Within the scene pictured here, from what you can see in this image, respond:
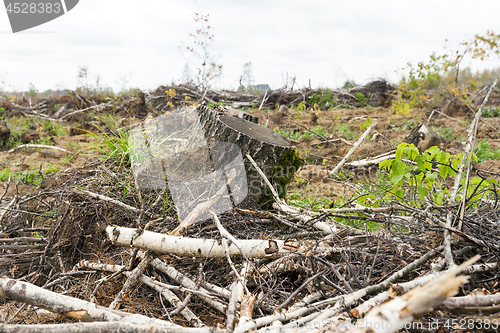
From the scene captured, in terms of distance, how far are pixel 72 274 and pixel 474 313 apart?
2327 millimetres

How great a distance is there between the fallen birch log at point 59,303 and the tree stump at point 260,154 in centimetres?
155

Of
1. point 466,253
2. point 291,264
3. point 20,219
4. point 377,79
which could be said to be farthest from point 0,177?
point 377,79

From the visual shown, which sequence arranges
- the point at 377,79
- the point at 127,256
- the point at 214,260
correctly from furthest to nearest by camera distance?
the point at 377,79 < the point at 127,256 < the point at 214,260

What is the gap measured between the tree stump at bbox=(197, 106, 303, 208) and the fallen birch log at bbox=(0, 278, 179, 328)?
1.55 metres

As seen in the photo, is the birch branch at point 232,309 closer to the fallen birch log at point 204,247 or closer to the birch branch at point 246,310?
the birch branch at point 246,310

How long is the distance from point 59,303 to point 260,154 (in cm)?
182

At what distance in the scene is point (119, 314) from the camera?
4.67ft

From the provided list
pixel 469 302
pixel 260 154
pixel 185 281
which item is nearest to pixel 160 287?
pixel 185 281

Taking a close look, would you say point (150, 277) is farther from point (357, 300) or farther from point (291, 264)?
point (357, 300)

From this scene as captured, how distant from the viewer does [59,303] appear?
1.44 metres

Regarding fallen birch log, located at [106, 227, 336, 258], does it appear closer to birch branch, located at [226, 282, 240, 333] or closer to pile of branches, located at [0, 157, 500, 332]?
pile of branches, located at [0, 157, 500, 332]

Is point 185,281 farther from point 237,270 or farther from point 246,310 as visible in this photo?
point 246,310

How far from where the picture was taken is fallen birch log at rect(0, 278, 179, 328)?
1.40 metres

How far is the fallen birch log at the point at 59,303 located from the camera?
1402 millimetres
